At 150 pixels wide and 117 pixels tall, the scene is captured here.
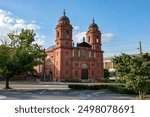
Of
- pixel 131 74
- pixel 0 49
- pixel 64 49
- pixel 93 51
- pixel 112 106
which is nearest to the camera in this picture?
pixel 112 106

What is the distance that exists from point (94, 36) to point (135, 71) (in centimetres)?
5404

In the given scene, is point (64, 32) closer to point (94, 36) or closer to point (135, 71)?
point (94, 36)

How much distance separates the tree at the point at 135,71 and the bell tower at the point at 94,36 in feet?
171

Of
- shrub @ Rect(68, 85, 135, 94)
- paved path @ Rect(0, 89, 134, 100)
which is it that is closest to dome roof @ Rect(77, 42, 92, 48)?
shrub @ Rect(68, 85, 135, 94)

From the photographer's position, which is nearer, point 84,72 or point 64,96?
point 64,96

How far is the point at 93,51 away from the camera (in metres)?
73.2

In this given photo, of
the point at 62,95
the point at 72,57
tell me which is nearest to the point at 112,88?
the point at 62,95

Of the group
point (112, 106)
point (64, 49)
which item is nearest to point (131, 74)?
point (112, 106)

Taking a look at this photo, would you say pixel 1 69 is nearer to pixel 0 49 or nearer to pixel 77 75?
pixel 0 49

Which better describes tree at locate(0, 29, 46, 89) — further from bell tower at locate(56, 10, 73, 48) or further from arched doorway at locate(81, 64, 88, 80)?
arched doorway at locate(81, 64, 88, 80)

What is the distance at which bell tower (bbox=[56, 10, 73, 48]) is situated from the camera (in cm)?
6619

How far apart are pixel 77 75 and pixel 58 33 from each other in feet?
38.4

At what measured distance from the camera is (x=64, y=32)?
66438 millimetres

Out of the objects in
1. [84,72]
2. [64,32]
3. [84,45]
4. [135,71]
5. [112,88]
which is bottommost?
[112,88]
